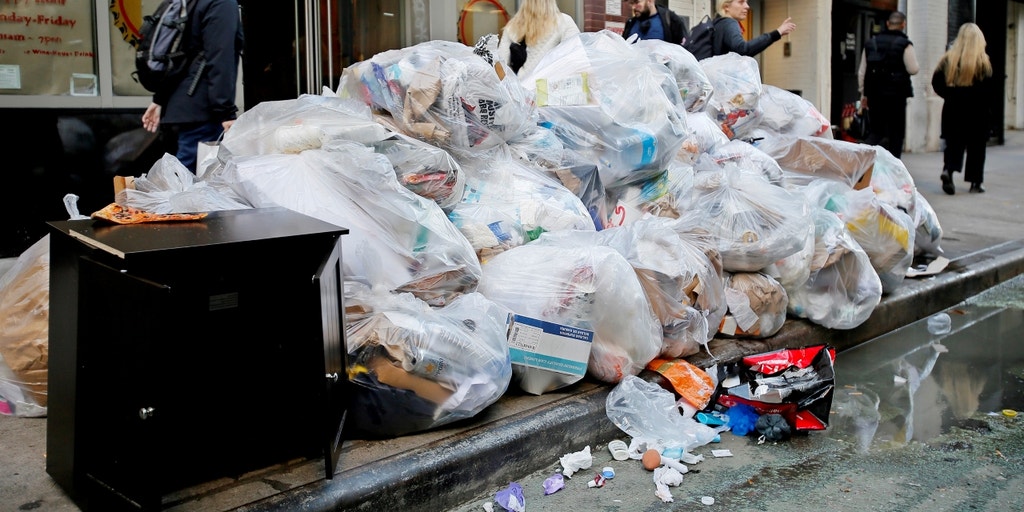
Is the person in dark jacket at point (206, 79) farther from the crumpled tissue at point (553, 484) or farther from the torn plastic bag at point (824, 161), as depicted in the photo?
the torn plastic bag at point (824, 161)

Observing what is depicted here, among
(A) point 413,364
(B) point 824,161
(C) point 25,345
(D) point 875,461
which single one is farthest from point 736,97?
(C) point 25,345

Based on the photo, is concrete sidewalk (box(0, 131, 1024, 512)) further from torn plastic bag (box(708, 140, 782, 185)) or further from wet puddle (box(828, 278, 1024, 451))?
torn plastic bag (box(708, 140, 782, 185))

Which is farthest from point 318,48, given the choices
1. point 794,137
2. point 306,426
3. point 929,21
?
point 929,21

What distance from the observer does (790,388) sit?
3.39 metres

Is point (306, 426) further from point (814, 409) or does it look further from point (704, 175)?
point (704, 175)

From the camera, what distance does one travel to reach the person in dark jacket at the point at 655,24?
6367 mm

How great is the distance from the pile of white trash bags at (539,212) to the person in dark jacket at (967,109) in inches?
186

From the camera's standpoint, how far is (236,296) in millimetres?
2371

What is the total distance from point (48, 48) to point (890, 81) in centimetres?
729

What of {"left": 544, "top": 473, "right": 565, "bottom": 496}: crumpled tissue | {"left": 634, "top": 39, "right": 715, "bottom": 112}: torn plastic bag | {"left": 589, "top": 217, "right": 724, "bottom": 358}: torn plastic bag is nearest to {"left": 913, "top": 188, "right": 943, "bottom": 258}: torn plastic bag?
{"left": 634, "top": 39, "right": 715, "bottom": 112}: torn plastic bag

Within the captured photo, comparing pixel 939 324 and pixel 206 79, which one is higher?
pixel 206 79

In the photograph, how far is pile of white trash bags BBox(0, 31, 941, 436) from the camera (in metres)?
2.94

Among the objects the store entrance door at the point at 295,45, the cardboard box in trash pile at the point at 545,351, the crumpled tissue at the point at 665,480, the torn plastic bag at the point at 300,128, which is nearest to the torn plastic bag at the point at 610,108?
the torn plastic bag at the point at 300,128

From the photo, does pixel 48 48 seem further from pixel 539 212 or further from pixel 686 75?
pixel 686 75
